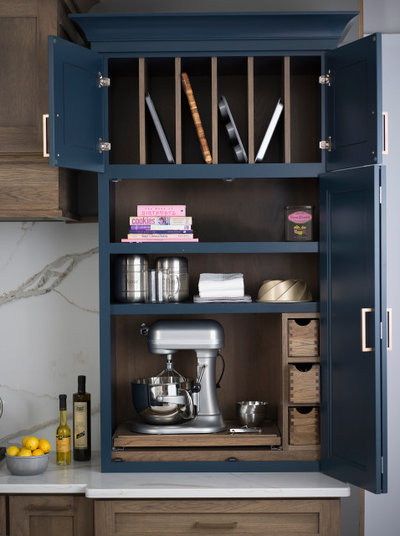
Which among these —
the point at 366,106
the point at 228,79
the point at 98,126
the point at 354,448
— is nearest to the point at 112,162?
the point at 98,126

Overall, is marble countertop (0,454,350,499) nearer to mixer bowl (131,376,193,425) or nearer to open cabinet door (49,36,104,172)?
mixer bowl (131,376,193,425)

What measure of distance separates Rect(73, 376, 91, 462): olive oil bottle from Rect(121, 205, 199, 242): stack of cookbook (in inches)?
24.6

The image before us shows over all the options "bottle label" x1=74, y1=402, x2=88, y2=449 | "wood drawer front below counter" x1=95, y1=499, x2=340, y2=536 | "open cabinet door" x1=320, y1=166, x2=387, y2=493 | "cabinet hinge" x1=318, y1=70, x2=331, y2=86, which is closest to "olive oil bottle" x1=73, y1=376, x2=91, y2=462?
"bottle label" x1=74, y1=402, x2=88, y2=449

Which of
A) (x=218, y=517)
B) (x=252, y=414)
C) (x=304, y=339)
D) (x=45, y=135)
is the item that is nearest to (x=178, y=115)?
(x=45, y=135)

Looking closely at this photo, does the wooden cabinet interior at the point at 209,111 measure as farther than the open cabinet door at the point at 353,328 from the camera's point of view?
Yes

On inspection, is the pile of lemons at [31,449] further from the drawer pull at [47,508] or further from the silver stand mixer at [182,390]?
the silver stand mixer at [182,390]

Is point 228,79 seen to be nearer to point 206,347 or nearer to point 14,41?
point 14,41

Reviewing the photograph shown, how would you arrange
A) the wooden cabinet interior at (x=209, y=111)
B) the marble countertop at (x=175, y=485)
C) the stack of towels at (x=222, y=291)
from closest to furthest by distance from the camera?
the marble countertop at (x=175, y=485) < the stack of towels at (x=222, y=291) < the wooden cabinet interior at (x=209, y=111)

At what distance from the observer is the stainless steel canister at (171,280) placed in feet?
8.31

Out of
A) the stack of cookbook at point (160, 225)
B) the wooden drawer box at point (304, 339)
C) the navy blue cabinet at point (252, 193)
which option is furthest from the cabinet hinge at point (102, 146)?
the wooden drawer box at point (304, 339)

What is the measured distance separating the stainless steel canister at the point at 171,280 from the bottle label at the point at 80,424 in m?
0.54

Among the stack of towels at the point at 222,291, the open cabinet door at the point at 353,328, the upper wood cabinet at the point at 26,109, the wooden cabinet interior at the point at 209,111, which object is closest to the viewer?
the open cabinet door at the point at 353,328

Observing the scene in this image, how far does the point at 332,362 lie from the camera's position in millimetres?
2400

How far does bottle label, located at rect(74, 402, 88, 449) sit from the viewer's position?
8.50 ft
